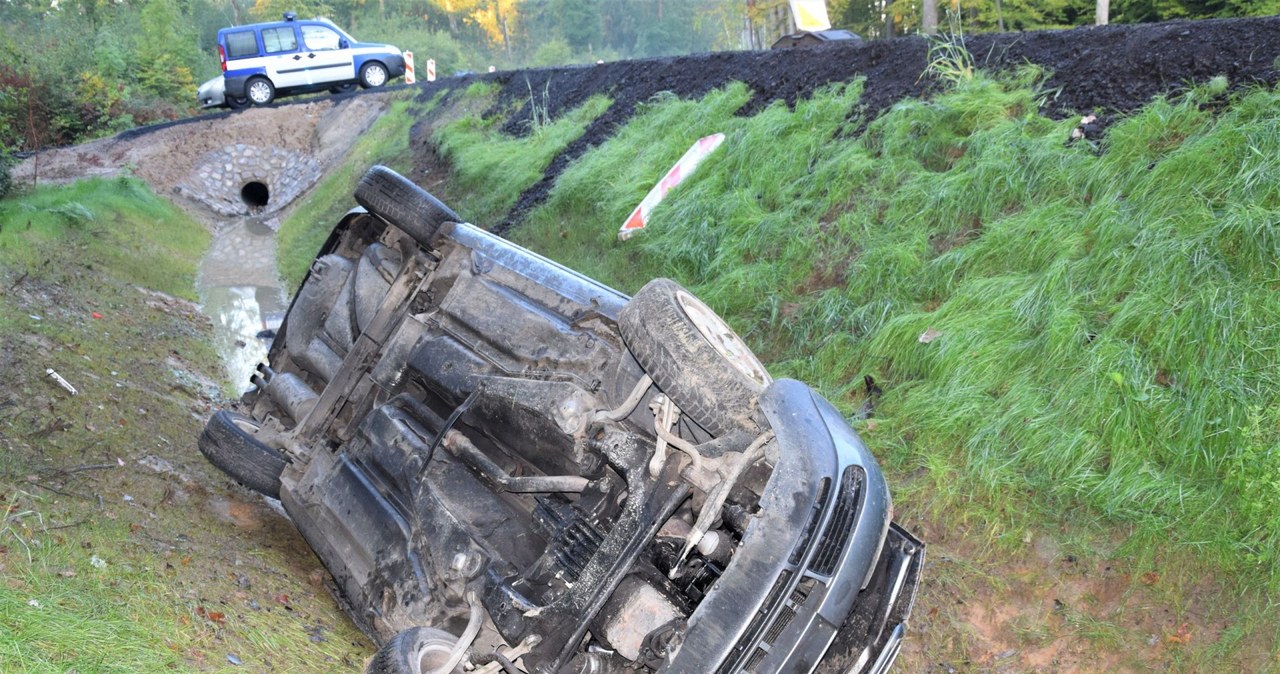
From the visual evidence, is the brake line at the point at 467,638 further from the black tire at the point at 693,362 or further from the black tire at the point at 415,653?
the black tire at the point at 693,362

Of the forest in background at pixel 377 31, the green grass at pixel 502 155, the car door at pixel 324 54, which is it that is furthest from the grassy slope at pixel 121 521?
the car door at pixel 324 54

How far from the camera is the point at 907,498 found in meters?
4.02

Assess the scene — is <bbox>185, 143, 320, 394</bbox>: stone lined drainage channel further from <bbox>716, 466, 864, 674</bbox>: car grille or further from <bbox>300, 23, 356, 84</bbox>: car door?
<bbox>716, 466, 864, 674</bbox>: car grille

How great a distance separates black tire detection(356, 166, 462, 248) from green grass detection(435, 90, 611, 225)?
4.05m

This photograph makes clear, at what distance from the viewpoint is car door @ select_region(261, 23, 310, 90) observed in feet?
53.7

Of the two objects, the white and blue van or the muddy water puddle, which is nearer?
the muddy water puddle

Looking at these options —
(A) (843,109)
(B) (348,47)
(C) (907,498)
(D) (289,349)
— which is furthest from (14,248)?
(B) (348,47)

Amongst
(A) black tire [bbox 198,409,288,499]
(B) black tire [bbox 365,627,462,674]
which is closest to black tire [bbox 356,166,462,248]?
(A) black tire [bbox 198,409,288,499]

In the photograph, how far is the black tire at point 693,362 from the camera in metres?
2.94

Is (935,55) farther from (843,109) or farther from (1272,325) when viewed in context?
(1272,325)

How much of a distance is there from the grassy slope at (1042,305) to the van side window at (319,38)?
12.6m

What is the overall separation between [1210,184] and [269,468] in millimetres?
4420

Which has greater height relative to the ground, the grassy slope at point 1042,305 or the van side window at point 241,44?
the van side window at point 241,44

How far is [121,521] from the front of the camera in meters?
3.60
